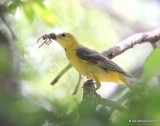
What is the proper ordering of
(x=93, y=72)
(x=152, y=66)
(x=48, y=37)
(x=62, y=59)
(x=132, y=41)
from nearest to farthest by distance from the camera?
(x=152, y=66)
(x=132, y=41)
(x=48, y=37)
(x=93, y=72)
(x=62, y=59)

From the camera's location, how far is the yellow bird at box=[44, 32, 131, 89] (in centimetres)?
304

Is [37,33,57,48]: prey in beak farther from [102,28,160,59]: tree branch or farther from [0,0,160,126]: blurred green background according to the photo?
[102,28,160,59]: tree branch

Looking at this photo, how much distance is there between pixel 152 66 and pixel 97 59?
7.61 feet

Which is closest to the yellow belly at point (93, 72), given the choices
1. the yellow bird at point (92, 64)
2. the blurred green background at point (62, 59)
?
the yellow bird at point (92, 64)

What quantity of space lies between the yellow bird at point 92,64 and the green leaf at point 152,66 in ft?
6.63

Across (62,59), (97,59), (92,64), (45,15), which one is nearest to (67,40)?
(92,64)

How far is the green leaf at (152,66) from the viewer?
2.40 ft

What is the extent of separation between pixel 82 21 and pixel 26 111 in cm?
443

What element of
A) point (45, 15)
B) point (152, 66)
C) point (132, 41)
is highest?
point (132, 41)

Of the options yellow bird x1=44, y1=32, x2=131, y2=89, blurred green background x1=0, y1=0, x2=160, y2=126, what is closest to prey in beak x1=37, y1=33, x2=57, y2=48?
yellow bird x1=44, y1=32, x2=131, y2=89

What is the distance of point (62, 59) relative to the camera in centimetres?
428

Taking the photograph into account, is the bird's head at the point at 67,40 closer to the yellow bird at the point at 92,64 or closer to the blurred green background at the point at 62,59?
the yellow bird at the point at 92,64

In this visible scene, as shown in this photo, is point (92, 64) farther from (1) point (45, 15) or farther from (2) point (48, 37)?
(1) point (45, 15)

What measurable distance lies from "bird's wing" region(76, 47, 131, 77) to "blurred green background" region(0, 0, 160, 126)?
7.6 inches
